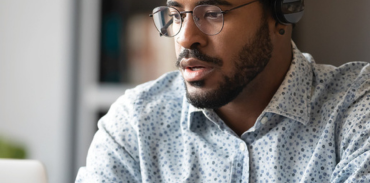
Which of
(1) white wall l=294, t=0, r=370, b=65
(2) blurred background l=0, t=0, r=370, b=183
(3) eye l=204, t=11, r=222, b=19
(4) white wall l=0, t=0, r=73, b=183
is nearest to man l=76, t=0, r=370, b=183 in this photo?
(3) eye l=204, t=11, r=222, b=19

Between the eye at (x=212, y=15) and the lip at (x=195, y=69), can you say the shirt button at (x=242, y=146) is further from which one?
the eye at (x=212, y=15)

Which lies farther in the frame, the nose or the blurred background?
the blurred background

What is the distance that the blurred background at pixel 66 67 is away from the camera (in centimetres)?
239

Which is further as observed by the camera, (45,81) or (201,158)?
(45,81)

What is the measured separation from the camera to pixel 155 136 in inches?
53.9

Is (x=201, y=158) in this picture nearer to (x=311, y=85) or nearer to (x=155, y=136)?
(x=155, y=136)

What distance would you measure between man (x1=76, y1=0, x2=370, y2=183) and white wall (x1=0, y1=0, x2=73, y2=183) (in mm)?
1182

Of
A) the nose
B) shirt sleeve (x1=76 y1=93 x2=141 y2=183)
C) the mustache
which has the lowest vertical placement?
shirt sleeve (x1=76 y1=93 x2=141 y2=183)

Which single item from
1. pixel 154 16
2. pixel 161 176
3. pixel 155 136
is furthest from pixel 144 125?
pixel 154 16

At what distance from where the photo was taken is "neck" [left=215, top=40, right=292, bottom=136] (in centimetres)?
134

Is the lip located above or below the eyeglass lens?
below

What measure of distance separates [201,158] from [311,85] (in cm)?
35

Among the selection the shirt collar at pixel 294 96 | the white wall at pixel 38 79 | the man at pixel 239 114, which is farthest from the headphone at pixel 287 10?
the white wall at pixel 38 79

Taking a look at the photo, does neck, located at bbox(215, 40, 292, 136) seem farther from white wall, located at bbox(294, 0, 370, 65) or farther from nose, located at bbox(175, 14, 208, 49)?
white wall, located at bbox(294, 0, 370, 65)
